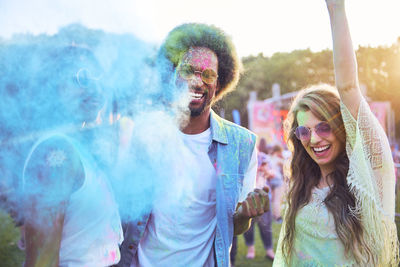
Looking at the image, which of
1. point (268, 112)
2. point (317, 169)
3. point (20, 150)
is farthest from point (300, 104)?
point (268, 112)

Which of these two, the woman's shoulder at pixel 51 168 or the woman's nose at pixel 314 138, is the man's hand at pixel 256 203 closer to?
the woman's nose at pixel 314 138

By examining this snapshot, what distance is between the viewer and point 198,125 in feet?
8.02

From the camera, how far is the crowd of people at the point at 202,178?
4.45 feet

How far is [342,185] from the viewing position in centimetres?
205

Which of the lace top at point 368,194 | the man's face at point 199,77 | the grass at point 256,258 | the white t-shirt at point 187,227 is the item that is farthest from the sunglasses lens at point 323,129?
the grass at point 256,258

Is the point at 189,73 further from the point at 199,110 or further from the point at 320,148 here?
the point at 320,148

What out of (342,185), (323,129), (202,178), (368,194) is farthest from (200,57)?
(368,194)

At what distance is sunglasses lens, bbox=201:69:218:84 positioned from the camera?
2.32 meters

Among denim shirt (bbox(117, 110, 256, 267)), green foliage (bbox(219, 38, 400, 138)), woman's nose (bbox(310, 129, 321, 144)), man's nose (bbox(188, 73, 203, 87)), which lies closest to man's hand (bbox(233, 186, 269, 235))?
denim shirt (bbox(117, 110, 256, 267))

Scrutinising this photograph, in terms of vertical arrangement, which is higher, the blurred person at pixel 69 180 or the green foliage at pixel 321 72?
the green foliage at pixel 321 72

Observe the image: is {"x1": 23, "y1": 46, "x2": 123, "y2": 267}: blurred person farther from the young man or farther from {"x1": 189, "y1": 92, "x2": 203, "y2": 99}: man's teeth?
{"x1": 189, "y1": 92, "x2": 203, "y2": 99}: man's teeth

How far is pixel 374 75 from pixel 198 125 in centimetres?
1959

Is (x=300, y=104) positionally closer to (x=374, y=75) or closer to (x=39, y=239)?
(x=39, y=239)

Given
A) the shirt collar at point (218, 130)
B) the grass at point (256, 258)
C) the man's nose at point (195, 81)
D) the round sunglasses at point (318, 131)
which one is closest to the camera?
the round sunglasses at point (318, 131)
